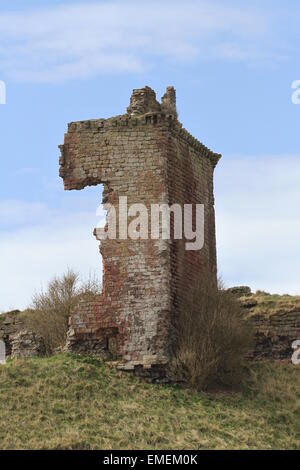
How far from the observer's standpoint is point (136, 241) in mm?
18812

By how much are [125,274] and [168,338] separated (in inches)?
58.5

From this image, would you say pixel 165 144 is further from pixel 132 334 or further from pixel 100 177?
pixel 132 334

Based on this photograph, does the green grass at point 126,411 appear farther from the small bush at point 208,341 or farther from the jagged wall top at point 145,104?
the jagged wall top at point 145,104

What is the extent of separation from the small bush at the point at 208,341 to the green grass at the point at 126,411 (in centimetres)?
37

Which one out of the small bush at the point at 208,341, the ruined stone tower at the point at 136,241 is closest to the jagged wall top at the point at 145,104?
the ruined stone tower at the point at 136,241

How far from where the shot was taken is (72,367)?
1812 centimetres

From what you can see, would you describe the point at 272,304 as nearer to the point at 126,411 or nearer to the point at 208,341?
the point at 208,341

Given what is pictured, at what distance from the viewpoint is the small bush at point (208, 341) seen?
18047mm

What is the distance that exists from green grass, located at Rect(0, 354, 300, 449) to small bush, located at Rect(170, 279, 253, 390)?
37 cm

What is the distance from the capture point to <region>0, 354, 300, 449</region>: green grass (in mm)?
15469

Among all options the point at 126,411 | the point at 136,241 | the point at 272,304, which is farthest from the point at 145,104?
the point at 126,411
